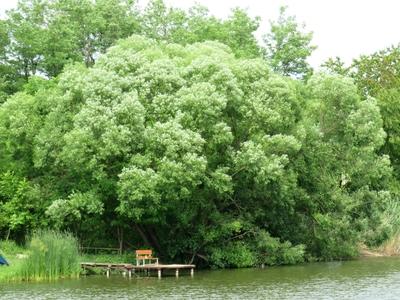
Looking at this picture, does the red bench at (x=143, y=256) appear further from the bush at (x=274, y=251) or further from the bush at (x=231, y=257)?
the bush at (x=274, y=251)

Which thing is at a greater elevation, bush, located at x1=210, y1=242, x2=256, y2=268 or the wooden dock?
bush, located at x1=210, y1=242, x2=256, y2=268

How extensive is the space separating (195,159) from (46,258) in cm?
748

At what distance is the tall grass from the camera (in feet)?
100

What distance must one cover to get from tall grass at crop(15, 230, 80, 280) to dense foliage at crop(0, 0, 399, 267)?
9.91 ft

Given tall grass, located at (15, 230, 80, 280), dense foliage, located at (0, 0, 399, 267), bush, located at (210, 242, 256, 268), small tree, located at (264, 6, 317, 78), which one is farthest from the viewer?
small tree, located at (264, 6, 317, 78)

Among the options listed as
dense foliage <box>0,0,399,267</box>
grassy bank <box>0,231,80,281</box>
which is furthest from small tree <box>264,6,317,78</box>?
grassy bank <box>0,231,80,281</box>

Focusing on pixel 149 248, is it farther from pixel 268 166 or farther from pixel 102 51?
pixel 102 51

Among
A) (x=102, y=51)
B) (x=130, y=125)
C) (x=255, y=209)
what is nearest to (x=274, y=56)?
(x=102, y=51)

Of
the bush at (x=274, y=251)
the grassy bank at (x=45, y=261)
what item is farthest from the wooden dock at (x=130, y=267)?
the bush at (x=274, y=251)

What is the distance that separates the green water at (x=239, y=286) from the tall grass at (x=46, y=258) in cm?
84

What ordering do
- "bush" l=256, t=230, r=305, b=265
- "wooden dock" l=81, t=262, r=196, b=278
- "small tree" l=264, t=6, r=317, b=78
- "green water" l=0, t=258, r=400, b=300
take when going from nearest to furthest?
"green water" l=0, t=258, r=400, b=300
"wooden dock" l=81, t=262, r=196, b=278
"bush" l=256, t=230, r=305, b=265
"small tree" l=264, t=6, r=317, b=78

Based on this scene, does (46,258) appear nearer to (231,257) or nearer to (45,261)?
(45,261)

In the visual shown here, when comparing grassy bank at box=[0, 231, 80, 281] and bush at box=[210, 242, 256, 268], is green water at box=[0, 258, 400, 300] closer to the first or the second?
grassy bank at box=[0, 231, 80, 281]

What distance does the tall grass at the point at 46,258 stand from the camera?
30.5 meters
